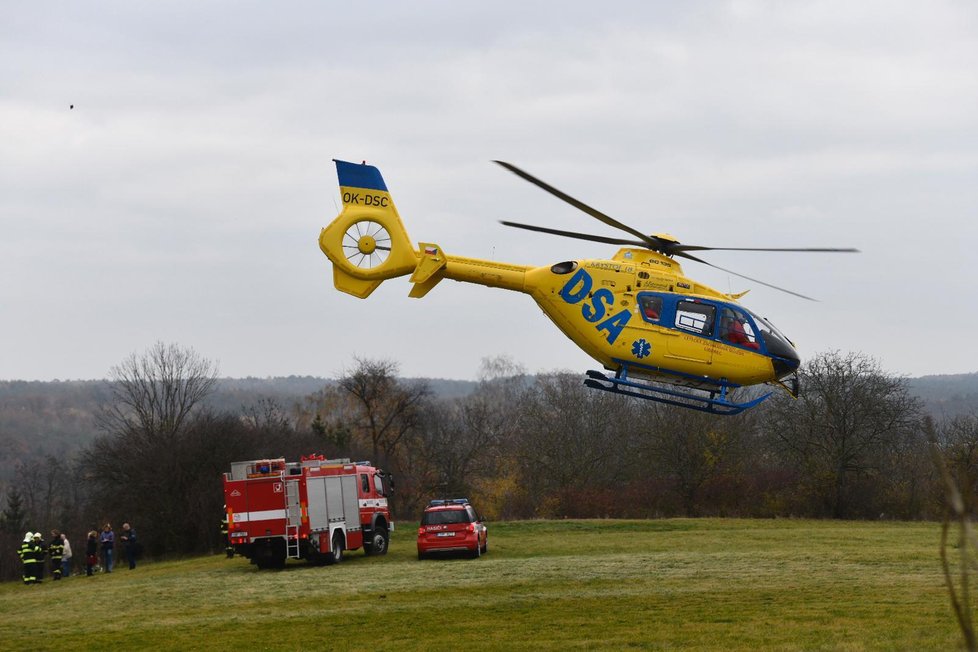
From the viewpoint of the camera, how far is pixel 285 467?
92.0ft

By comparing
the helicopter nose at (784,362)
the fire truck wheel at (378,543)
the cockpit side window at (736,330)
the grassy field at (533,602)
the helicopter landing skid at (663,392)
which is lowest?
the grassy field at (533,602)

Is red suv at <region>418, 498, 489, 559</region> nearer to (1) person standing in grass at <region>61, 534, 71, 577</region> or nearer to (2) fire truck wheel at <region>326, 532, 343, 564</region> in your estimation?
(2) fire truck wheel at <region>326, 532, 343, 564</region>

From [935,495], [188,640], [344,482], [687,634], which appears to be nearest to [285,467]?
[344,482]

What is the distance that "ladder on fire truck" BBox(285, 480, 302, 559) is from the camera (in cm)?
2761

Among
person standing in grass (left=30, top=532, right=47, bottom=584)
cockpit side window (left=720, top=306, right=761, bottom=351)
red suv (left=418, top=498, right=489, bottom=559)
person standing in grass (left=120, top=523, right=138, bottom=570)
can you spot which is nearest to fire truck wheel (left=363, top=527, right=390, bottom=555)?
Answer: red suv (left=418, top=498, right=489, bottom=559)

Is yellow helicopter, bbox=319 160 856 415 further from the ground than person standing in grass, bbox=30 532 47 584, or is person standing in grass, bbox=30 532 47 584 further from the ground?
yellow helicopter, bbox=319 160 856 415

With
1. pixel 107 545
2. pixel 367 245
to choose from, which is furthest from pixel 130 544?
pixel 367 245

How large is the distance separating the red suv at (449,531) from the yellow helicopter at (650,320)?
952cm

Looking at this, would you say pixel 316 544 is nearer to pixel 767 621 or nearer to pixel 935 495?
pixel 767 621

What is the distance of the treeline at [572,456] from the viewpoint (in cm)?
4669

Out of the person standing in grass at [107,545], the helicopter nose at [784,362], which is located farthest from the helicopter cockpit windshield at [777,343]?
the person standing in grass at [107,545]

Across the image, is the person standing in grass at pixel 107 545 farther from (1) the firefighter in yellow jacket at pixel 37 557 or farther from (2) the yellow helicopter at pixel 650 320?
(2) the yellow helicopter at pixel 650 320

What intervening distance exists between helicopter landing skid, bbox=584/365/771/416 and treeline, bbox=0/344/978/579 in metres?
22.7

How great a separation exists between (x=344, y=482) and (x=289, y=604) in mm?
8432
